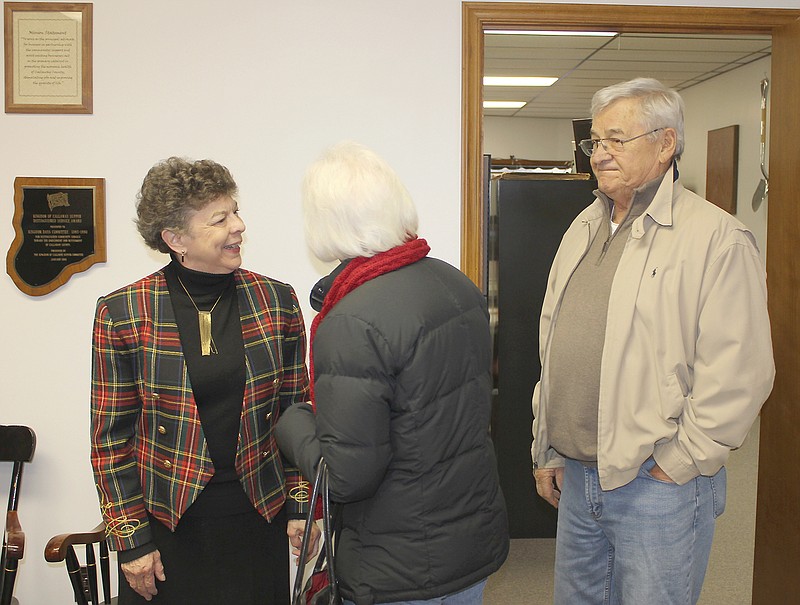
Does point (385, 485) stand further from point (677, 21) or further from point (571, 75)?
point (571, 75)

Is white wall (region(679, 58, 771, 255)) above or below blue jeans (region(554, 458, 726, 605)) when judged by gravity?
above

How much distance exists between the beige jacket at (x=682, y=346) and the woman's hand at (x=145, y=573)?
107cm

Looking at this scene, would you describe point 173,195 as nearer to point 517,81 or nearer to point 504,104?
point 517,81

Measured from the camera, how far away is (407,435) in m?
1.38

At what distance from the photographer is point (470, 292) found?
151 centimetres

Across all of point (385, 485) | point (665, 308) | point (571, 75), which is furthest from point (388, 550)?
point (571, 75)

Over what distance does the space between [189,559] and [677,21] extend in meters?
2.31

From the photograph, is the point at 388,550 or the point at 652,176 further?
the point at 652,176

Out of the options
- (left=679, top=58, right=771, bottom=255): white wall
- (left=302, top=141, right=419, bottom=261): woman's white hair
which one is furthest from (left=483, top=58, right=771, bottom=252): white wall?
(left=302, top=141, right=419, bottom=261): woman's white hair

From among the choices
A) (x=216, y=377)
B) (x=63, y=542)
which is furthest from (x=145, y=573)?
(x=216, y=377)

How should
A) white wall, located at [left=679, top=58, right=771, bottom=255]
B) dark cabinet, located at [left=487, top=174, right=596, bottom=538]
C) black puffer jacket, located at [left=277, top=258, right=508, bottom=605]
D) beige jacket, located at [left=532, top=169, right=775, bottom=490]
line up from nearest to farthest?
black puffer jacket, located at [left=277, top=258, right=508, bottom=605] → beige jacket, located at [left=532, top=169, right=775, bottom=490] → dark cabinet, located at [left=487, top=174, right=596, bottom=538] → white wall, located at [left=679, top=58, right=771, bottom=255]

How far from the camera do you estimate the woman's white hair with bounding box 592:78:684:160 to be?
191 centimetres

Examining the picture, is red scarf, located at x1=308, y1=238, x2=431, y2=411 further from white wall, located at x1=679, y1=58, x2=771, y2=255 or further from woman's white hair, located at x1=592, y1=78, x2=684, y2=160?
white wall, located at x1=679, y1=58, x2=771, y2=255

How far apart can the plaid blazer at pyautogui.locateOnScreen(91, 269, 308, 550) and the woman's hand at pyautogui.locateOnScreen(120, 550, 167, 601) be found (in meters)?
0.05
